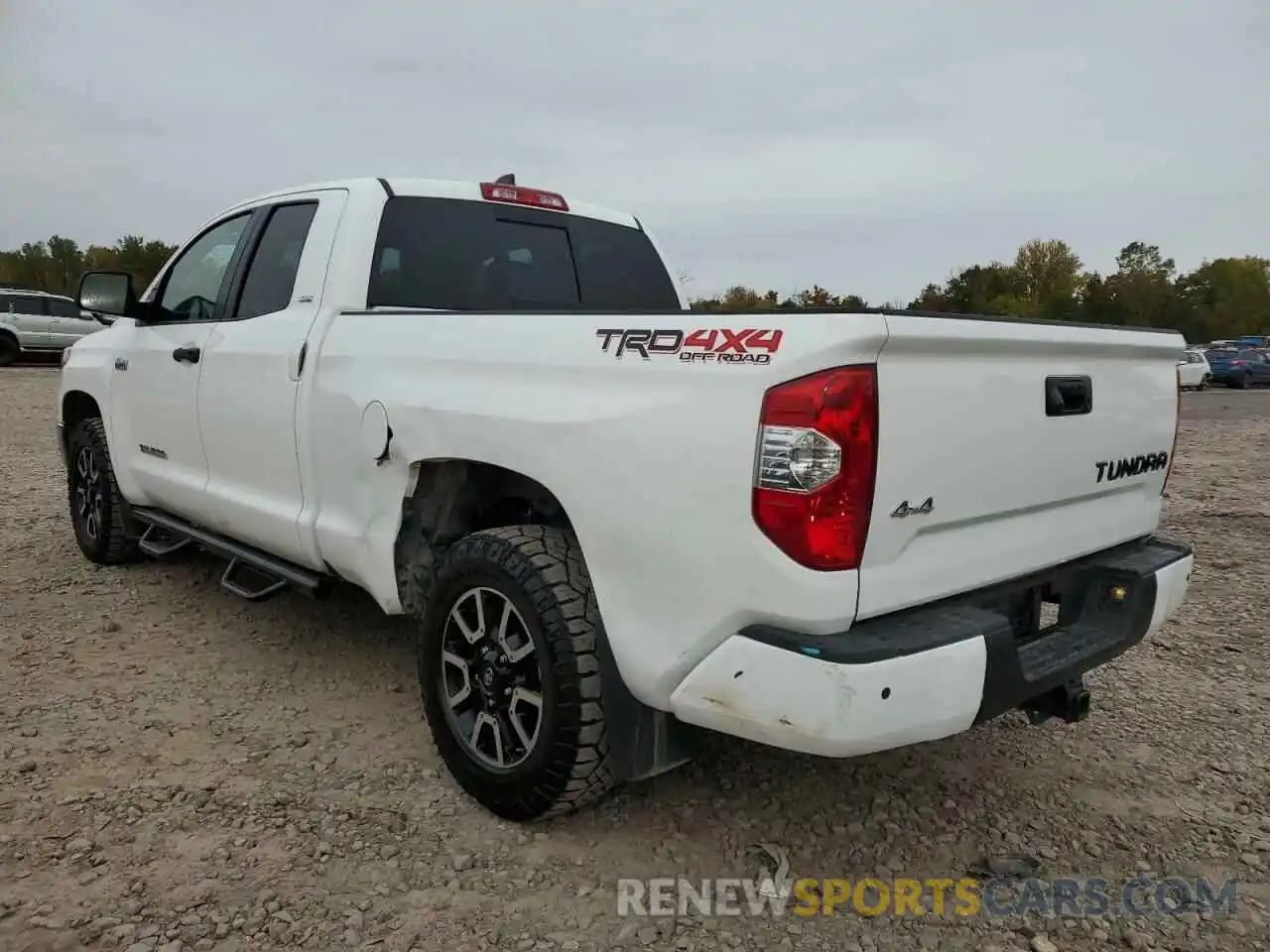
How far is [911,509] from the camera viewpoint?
2078mm

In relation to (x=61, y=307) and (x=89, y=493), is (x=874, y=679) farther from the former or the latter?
(x=61, y=307)

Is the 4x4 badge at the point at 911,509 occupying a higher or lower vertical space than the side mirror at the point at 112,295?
lower

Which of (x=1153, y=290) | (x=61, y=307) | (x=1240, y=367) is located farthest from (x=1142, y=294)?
(x=61, y=307)

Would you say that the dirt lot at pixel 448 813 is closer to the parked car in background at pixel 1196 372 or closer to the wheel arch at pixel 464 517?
the wheel arch at pixel 464 517

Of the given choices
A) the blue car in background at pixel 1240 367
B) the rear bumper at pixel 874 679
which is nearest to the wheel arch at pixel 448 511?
the rear bumper at pixel 874 679

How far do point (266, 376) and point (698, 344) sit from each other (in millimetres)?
2038

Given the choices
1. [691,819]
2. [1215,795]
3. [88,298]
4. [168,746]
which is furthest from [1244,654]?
[88,298]

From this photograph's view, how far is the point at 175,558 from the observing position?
5.45 metres

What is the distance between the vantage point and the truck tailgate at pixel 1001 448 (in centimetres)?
204

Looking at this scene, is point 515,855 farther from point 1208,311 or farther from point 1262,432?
point 1208,311

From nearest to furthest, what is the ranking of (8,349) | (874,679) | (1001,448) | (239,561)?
(874,679) → (1001,448) → (239,561) → (8,349)

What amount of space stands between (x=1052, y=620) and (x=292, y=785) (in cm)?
238

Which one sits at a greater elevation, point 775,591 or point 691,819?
point 775,591

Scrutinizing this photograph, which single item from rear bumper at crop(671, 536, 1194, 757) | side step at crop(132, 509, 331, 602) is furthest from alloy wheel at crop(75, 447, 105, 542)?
rear bumper at crop(671, 536, 1194, 757)
